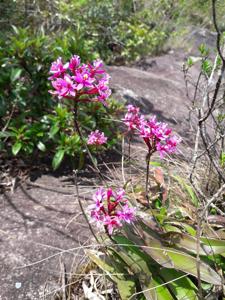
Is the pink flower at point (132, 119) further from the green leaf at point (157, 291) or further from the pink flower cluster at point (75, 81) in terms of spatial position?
the green leaf at point (157, 291)

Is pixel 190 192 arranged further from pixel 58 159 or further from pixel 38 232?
pixel 58 159

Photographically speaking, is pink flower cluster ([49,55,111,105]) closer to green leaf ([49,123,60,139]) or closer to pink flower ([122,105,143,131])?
pink flower ([122,105,143,131])

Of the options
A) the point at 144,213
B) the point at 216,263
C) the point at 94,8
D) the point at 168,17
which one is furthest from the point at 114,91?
the point at 168,17

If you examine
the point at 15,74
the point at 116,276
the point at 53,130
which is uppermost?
the point at 15,74

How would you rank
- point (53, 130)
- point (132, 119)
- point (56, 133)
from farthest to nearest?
1. point (56, 133)
2. point (53, 130)
3. point (132, 119)

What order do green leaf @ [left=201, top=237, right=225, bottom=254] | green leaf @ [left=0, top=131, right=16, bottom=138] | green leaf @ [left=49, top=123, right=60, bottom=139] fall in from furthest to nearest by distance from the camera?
green leaf @ [left=49, top=123, right=60, bottom=139]
green leaf @ [left=0, top=131, right=16, bottom=138]
green leaf @ [left=201, top=237, right=225, bottom=254]

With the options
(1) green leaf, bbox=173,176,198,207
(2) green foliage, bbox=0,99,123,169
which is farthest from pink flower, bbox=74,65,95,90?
(2) green foliage, bbox=0,99,123,169

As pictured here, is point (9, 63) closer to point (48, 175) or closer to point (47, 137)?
point (47, 137)

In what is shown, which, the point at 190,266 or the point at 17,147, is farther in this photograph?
the point at 17,147

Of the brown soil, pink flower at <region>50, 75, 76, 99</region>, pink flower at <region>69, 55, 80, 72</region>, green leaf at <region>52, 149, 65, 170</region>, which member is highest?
pink flower at <region>69, 55, 80, 72</region>

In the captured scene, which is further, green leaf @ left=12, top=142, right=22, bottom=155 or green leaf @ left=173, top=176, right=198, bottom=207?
green leaf @ left=12, top=142, right=22, bottom=155

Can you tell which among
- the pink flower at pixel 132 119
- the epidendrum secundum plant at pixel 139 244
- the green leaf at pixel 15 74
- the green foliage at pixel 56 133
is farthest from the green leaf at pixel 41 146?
the epidendrum secundum plant at pixel 139 244

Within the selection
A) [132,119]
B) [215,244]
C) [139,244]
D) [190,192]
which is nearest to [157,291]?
[139,244]
